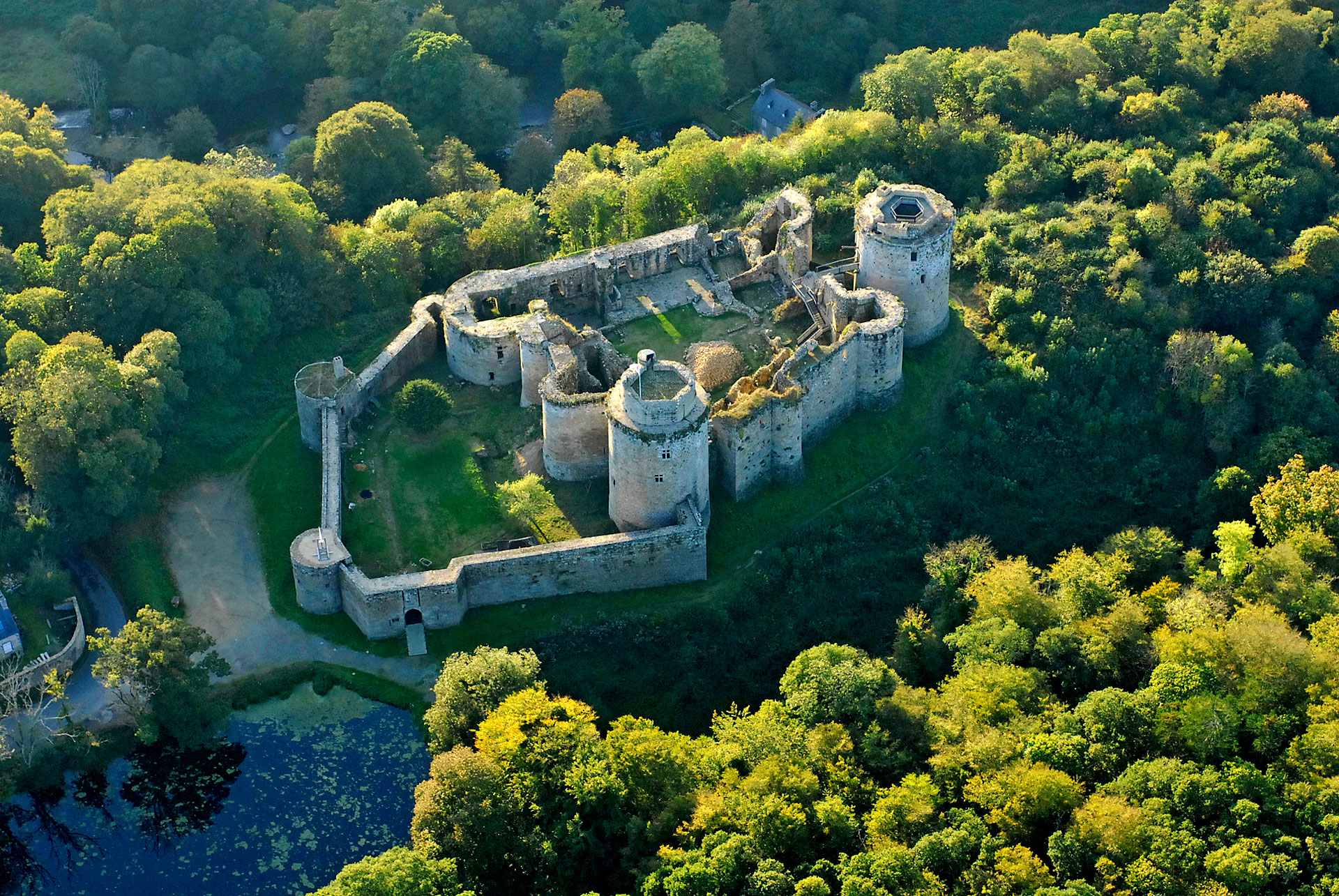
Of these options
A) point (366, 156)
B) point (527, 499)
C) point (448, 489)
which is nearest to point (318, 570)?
point (448, 489)

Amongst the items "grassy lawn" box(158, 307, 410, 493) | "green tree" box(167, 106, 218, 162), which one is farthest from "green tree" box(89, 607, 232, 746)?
"green tree" box(167, 106, 218, 162)

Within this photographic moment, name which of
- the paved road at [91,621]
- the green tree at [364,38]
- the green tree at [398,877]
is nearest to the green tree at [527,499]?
the green tree at [398,877]

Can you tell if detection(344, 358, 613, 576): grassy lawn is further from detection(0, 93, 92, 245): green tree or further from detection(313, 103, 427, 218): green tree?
detection(0, 93, 92, 245): green tree

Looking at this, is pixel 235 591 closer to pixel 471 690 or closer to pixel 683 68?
pixel 471 690

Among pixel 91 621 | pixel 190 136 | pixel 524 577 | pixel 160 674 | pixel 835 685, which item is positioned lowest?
pixel 835 685

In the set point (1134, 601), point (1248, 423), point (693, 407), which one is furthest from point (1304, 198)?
point (693, 407)

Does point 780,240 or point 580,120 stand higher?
point 780,240

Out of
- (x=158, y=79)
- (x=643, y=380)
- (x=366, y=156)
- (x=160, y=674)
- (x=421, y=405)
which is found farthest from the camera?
(x=158, y=79)
